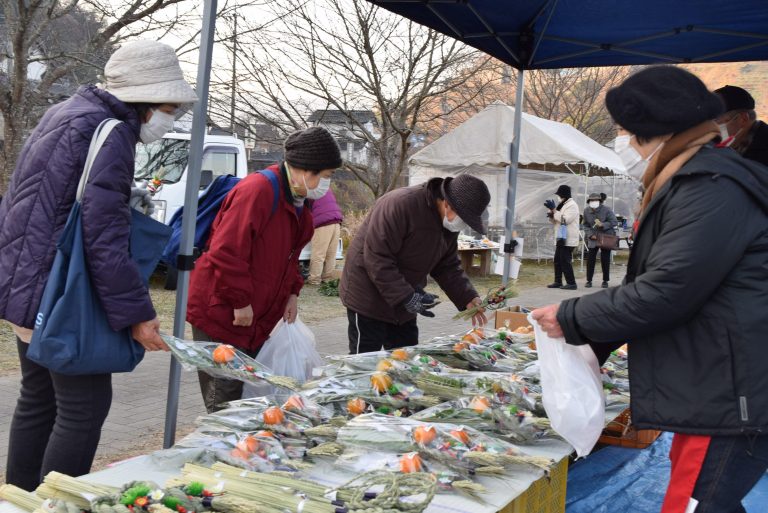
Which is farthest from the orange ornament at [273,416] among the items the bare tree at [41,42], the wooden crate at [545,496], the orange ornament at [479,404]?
the bare tree at [41,42]

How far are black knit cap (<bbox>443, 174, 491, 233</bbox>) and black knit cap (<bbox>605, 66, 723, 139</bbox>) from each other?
5.07ft

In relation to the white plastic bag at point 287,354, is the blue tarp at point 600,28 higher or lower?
higher

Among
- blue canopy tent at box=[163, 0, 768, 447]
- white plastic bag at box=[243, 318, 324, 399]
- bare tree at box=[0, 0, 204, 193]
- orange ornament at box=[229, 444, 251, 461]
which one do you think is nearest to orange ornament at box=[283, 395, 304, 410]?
orange ornament at box=[229, 444, 251, 461]

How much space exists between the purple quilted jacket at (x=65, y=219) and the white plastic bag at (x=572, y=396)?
1402 millimetres

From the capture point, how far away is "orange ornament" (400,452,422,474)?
229 cm

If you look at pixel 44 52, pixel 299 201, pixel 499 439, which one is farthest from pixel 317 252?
pixel 499 439

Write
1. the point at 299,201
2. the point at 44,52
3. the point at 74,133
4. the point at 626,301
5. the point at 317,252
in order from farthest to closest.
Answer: the point at 317,252 → the point at 44,52 → the point at 299,201 → the point at 74,133 → the point at 626,301

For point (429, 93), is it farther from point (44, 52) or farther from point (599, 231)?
point (44, 52)

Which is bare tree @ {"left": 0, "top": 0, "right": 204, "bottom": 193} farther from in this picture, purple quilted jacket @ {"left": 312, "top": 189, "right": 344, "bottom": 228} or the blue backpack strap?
the blue backpack strap

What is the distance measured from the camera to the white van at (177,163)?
1034cm

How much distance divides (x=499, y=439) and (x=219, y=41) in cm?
948

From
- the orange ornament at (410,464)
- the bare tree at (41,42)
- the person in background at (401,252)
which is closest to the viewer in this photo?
the orange ornament at (410,464)

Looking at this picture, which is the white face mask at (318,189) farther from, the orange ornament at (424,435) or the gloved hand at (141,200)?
the orange ornament at (424,435)

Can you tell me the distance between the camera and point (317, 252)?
11352 mm
